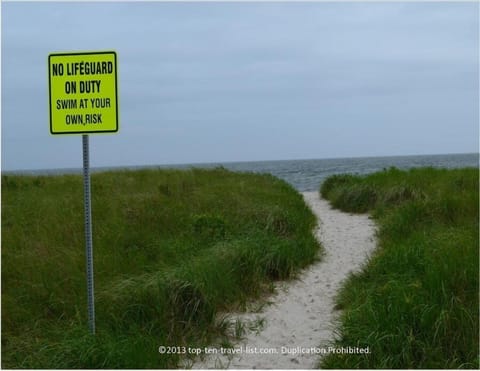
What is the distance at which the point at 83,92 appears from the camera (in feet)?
13.5

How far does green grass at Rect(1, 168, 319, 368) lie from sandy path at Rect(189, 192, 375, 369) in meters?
0.27

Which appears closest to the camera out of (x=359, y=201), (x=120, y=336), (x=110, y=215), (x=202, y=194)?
(x=120, y=336)

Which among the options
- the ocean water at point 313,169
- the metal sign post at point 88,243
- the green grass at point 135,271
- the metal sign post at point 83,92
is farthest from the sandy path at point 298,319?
the ocean water at point 313,169

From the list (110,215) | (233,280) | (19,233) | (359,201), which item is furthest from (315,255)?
(359,201)

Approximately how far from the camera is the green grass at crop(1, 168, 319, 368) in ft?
14.4

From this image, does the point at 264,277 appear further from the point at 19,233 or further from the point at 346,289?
the point at 19,233

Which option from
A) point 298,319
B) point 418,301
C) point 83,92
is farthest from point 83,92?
point 418,301

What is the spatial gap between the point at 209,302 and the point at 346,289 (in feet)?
6.52

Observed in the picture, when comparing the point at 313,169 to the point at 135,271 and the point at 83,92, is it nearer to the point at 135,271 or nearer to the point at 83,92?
the point at 135,271

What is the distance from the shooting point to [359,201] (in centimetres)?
1330

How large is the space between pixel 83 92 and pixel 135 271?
2.58 metres

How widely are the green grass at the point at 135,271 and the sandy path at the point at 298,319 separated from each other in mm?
266

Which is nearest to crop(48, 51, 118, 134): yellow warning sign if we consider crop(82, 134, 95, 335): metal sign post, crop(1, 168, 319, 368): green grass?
crop(82, 134, 95, 335): metal sign post

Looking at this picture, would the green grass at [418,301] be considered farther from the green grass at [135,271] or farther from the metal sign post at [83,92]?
the metal sign post at [83,92]
